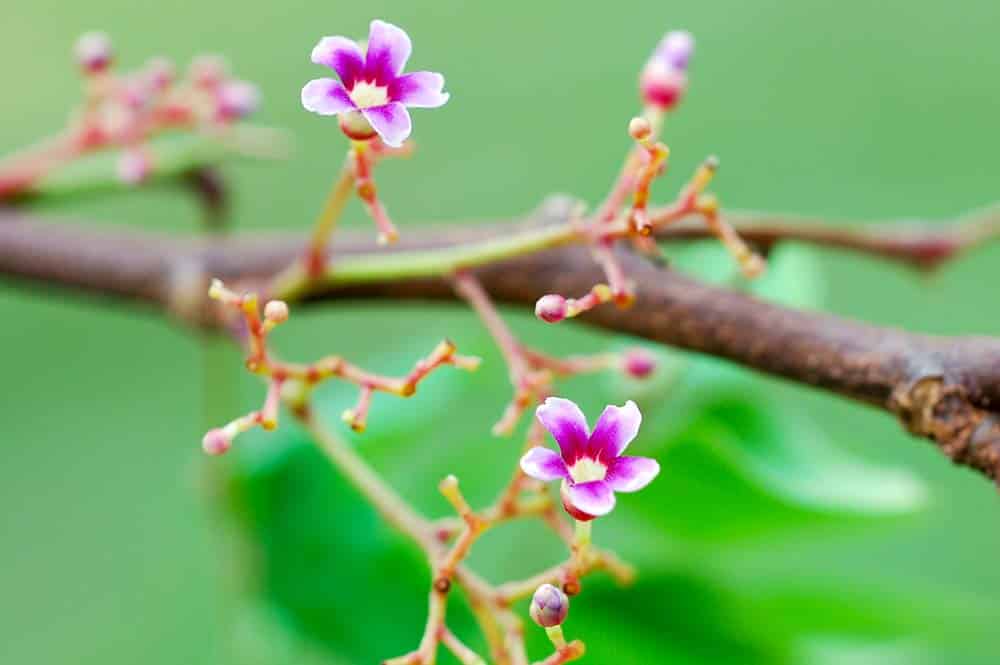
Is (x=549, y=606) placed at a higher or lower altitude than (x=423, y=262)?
lower

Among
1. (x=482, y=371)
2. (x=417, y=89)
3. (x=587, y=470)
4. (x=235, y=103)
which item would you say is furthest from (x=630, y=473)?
(x=482, y=371)

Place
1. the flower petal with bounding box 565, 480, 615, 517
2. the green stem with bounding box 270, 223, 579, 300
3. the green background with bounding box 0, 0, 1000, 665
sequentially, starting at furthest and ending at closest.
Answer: the green background with bounding box 0, 0, 1000, 665, the green stem with bounding box 270, 223, 579, 300, the flower petal with bounding box 565, 480, 615, 517

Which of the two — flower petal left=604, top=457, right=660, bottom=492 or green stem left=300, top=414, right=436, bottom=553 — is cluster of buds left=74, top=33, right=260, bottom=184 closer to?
green stem left=300, top=414, right=436, bottom=553

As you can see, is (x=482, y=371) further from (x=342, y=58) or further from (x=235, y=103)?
(x=342, y=58)

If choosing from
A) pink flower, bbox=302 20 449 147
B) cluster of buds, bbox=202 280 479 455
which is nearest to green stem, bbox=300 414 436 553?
cluster of buds, bbox=202 280 479 455

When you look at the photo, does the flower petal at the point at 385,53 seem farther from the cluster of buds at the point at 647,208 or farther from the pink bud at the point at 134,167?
the pink bud at the point at 134,167

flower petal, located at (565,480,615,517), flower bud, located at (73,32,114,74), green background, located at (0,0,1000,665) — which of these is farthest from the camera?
green background, located at (0,0,1000,665)

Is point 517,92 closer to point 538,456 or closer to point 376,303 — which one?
point 376,303
